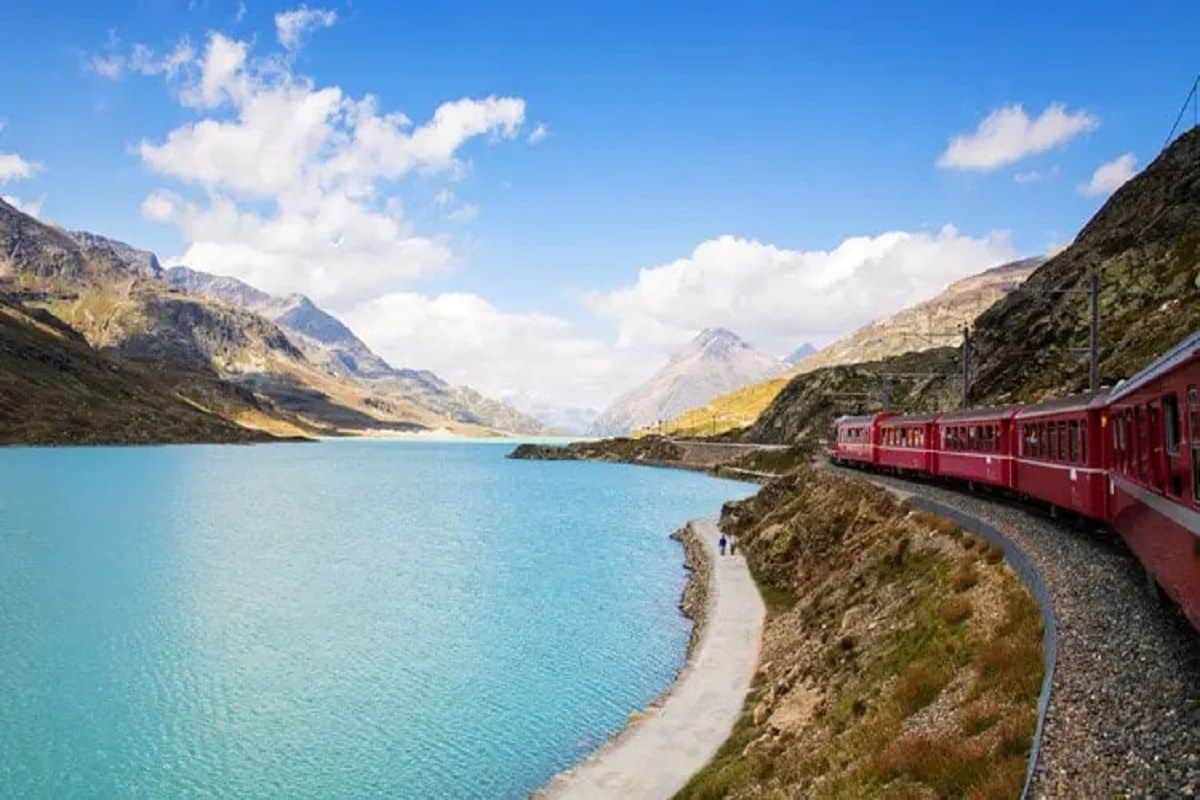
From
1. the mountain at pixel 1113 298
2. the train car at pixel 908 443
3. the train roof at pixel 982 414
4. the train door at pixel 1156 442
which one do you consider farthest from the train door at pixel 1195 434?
the mountain at pixel 1113 298

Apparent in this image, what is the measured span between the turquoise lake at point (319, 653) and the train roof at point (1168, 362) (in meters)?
23.9

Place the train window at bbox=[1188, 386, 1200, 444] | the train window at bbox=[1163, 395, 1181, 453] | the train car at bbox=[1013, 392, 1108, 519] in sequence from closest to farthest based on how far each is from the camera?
the train window at bbox=[1188, 386, 1200, 444], the train window at bbox=[1163, 395, 1181, 453], the train car at bbox=[1013, 392, 1108, 519]

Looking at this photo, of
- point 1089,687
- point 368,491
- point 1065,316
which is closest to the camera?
point 1089,687

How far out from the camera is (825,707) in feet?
92.7

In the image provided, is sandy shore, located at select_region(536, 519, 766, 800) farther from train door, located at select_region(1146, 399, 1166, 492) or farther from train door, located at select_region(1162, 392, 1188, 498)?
train door, located at select_region(1162, 392, 1188, 498)

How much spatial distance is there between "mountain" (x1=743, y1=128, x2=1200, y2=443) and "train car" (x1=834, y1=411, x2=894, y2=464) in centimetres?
1688

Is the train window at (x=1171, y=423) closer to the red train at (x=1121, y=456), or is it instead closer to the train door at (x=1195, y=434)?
the red train at (x=1121, y=456)

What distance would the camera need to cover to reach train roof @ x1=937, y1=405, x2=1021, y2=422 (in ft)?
147

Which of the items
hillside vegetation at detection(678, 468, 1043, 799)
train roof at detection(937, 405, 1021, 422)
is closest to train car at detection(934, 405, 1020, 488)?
train roof at detection(937, 405, 1021, 422)

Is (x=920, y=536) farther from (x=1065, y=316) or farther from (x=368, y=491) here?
(x=368, y=491)

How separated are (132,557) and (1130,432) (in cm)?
8258

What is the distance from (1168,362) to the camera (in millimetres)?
18969

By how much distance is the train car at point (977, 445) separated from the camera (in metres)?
44.4

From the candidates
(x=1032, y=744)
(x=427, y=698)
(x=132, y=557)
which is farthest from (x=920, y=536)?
(x=132, y=557)
